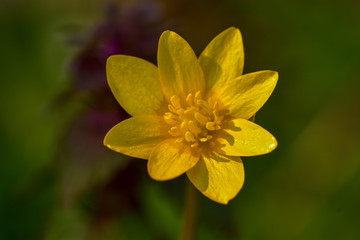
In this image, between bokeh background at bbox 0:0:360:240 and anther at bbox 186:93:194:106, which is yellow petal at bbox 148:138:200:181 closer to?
anther at bbox 186:93:194:106

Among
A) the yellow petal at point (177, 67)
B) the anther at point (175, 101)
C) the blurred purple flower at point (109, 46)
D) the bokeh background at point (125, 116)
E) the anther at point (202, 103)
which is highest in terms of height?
the yellow petal at point (177, 67)

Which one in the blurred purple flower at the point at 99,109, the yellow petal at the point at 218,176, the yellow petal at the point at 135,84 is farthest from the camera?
the blurred purple flower at the point at 99,109

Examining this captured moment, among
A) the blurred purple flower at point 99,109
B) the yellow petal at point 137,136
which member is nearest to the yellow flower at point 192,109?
the yellow petal at point 137,136

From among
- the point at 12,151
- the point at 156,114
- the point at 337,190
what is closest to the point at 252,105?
the point at 156,114

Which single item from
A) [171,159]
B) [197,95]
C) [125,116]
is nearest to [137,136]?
[171,159]

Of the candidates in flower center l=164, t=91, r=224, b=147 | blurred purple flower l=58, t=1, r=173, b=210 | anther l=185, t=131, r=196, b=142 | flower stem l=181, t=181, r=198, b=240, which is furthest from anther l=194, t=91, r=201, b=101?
blurred purple flower l=58, t=1, r=173, b=210

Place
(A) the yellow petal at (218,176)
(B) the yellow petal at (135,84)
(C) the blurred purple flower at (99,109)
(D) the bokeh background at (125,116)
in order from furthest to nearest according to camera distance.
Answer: (D) the bokeh background at (125,116) → (C) the blurred purple flower at (99,109) → (B) the yellow petal at (135,84) → (A) the yellow petal at (218,176)

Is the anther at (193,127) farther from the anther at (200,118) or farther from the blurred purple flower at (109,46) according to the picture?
the blurred purple flower at (109,46)
